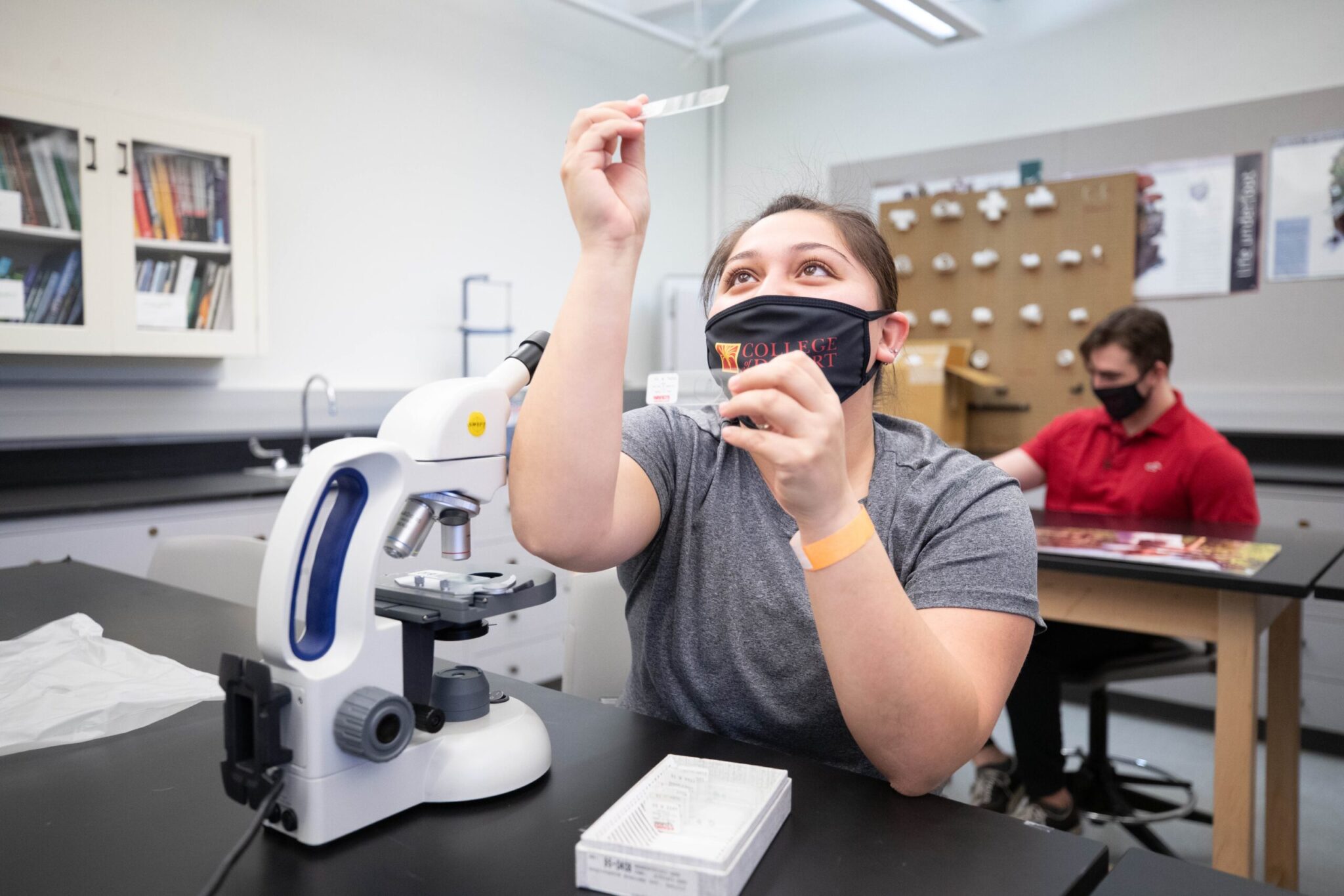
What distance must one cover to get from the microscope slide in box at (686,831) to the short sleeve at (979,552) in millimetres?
299

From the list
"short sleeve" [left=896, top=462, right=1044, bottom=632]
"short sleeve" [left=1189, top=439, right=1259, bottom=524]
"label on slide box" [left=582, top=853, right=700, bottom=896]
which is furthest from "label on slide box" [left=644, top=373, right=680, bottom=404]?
"short sleeve" [left=1189, top=439, right=1259, bottom=524]

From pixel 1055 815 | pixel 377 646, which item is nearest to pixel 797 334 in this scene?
pixel 377 646

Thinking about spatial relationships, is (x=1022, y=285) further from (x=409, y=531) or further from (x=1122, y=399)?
(x=409, y=531)

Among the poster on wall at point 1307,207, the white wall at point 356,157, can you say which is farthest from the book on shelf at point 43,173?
the poster on wall at point 1307,207

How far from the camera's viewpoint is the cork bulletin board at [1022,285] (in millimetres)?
3994

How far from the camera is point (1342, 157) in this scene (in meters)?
3.54

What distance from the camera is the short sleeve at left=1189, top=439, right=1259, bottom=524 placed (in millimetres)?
2574

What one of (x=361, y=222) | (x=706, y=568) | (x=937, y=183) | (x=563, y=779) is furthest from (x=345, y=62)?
(x=563, y=779)

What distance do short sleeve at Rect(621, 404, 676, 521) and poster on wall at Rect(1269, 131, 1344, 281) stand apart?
348 cm

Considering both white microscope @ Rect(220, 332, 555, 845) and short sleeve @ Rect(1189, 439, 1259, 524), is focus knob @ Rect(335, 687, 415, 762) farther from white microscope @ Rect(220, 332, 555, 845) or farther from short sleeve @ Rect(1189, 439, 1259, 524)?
short sleeve @ Rect(1189, 439, 1259, 524)

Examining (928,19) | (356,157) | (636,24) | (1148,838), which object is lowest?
(1148,838)

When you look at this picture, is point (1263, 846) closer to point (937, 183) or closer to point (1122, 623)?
point (1122, 623)

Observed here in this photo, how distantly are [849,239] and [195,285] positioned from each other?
2.51 meters

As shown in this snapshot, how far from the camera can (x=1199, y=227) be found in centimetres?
383
